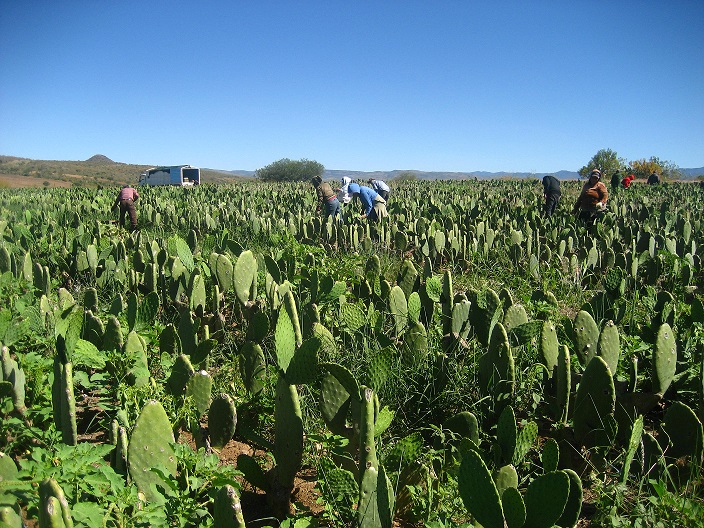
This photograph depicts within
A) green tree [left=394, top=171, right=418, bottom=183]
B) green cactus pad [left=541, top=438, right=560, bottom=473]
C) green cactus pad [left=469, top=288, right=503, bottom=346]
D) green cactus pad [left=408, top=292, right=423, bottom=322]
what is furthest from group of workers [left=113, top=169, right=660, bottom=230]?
green tree [left=394, top=171, right=418, bottom=183]

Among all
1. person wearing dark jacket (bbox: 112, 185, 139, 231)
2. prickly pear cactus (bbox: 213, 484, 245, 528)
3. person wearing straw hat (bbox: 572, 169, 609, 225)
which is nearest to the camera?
prickly pear cactus (bbox: 213, 484, 245, 528)

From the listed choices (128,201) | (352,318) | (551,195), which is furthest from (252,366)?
(551,195)

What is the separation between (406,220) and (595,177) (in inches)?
122

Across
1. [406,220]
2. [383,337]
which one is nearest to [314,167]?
[406,220]

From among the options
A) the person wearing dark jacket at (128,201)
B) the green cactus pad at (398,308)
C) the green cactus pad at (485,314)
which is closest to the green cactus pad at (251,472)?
the green cactus pad at (485,314)

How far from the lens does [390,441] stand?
9.08ft

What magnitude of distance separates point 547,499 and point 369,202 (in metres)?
8.28

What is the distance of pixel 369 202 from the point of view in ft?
32.3

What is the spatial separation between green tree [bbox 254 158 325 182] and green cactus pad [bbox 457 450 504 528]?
215 feet

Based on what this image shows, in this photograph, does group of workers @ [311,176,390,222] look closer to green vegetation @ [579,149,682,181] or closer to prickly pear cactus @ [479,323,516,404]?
prickly pear cactus @ [479,323,516,404]

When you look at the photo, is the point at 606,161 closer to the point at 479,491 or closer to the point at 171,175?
the point at 171,175

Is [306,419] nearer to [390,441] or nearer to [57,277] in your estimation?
[390,441]

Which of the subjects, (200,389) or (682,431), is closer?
(682,431)

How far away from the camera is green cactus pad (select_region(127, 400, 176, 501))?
1982mm
